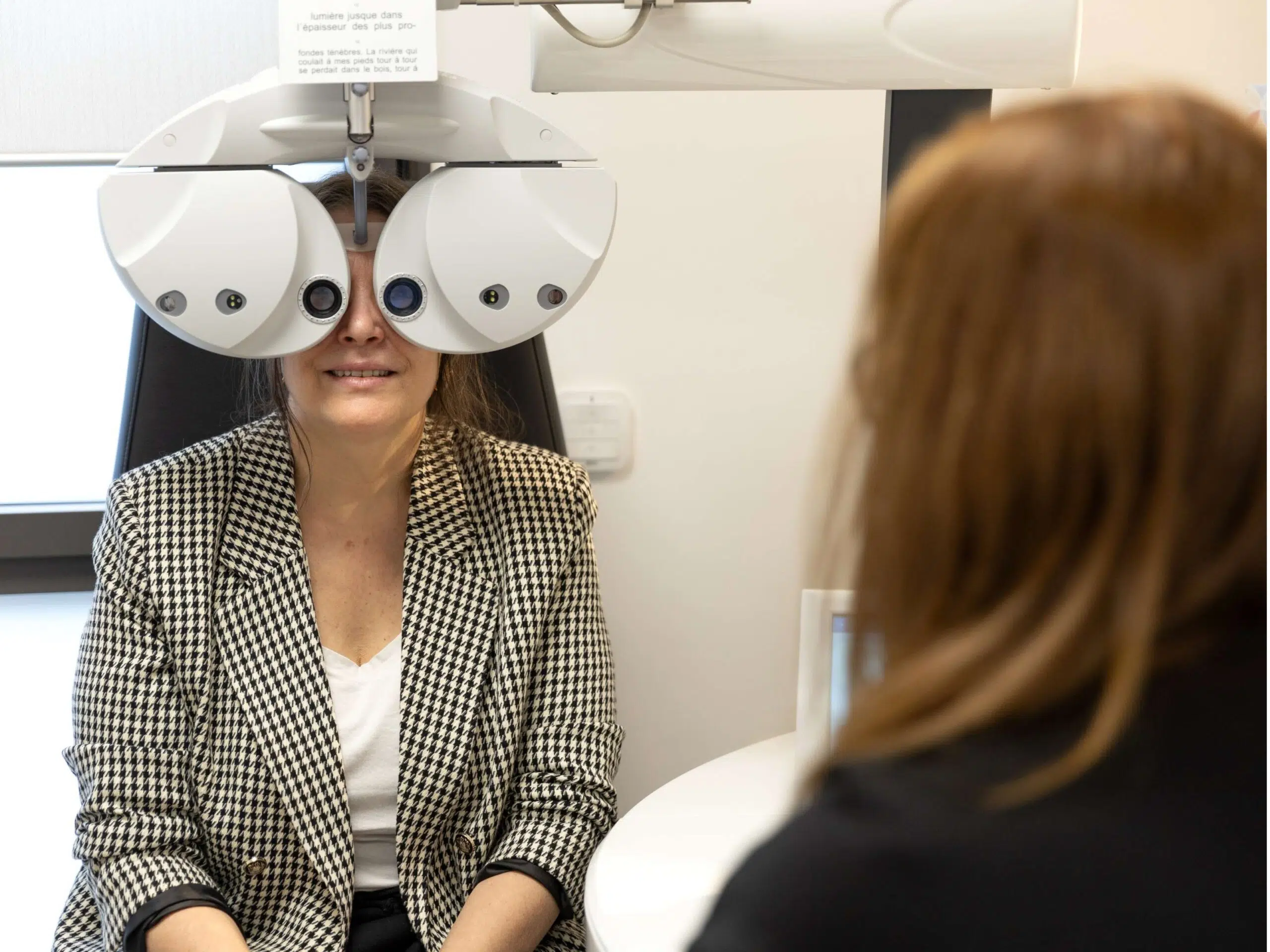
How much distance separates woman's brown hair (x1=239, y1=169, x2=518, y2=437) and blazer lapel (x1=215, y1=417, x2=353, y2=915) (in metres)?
0.10

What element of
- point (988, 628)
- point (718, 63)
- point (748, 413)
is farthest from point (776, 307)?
point (988, 628)

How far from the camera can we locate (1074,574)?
1.73 feet

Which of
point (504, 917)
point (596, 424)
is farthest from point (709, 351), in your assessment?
point (504, 917)

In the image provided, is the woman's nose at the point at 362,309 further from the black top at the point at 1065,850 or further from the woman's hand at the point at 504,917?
the black top at the point at 1065,850

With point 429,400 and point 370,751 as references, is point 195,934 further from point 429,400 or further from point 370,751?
point 429,400

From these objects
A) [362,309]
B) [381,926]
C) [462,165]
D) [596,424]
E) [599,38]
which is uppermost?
[599,38]

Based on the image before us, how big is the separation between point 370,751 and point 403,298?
476mm

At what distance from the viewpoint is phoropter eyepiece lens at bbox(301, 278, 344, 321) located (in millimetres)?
1150

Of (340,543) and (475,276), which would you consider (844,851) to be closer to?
(475,276)

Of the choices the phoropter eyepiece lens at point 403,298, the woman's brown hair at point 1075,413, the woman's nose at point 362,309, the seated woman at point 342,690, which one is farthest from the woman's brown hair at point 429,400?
the woman's brown hair at point 1075,413

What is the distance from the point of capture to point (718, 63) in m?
1.18

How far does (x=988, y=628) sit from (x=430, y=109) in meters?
0.76

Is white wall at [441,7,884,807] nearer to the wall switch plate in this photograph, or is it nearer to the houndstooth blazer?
the wall switch plate

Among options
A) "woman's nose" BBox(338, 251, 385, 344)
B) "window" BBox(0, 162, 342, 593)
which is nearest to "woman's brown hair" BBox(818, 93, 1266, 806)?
"woman's nose" BBox(338, 251, 385, 344)
